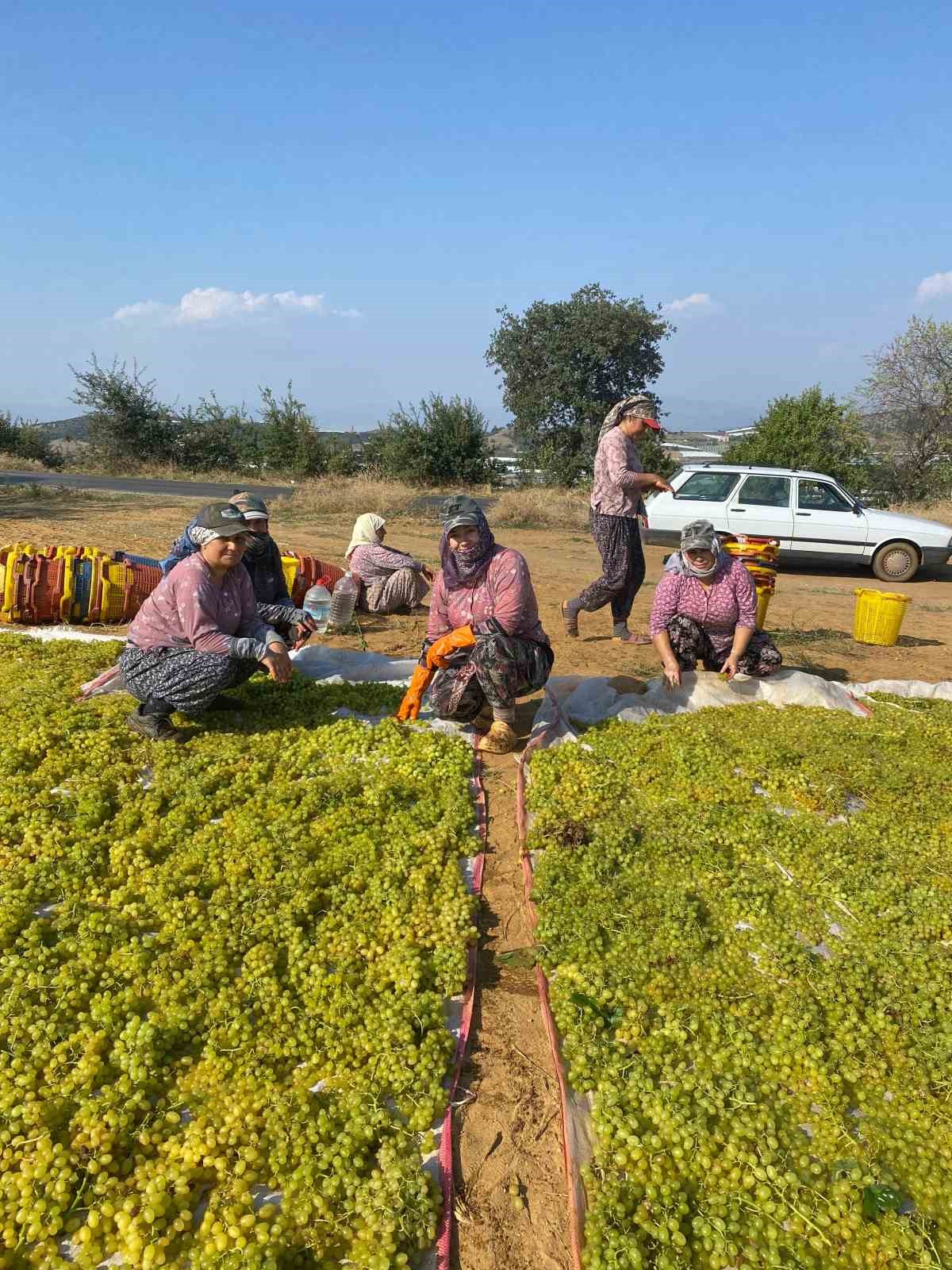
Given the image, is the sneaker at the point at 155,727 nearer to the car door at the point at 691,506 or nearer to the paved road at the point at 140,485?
the car door at the point at 691,506

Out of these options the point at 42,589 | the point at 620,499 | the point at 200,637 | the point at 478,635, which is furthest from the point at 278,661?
the point at 42,589

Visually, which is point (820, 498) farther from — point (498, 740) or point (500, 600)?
point (498, 740)

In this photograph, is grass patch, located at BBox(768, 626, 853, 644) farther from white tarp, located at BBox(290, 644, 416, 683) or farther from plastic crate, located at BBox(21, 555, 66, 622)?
plastic crate, located at BBox(21, 555, 66, 622)

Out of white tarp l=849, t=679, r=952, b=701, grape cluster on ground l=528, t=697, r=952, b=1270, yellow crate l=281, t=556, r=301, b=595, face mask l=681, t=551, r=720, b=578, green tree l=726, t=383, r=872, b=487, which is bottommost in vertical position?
grape cluster on ground l=528, t=697, r=952, b=1270

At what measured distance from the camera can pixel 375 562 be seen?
25.4ft

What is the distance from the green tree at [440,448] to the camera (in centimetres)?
2792

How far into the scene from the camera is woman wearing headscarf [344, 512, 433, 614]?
7.72 metres

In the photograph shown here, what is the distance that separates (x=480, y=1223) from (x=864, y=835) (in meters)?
2.63

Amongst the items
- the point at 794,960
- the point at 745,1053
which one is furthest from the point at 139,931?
the point at 794,960

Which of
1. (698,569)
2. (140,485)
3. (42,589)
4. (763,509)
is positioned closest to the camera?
(698,569)

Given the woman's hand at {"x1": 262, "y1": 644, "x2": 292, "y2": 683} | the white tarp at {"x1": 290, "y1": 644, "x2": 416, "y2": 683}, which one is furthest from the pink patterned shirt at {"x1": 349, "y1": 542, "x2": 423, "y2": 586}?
the woman's hand at {"x1": 262, "y1": 644, "x2": 292, "y2": 683}

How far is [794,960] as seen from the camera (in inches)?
116

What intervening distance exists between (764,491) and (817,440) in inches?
419

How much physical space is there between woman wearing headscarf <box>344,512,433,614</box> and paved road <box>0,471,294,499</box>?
1532 centimetres
